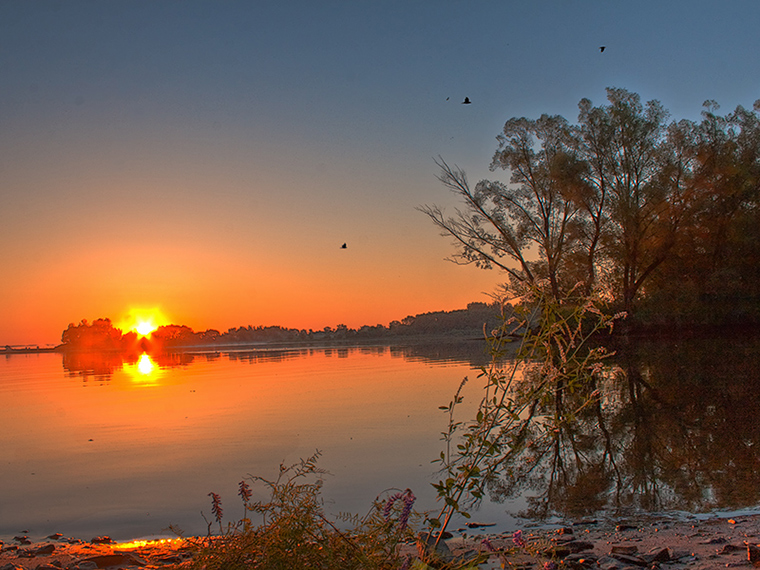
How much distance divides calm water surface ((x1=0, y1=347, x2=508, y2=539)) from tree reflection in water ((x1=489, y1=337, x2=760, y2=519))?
3.28 ft

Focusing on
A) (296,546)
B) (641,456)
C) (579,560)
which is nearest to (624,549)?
(579,560)

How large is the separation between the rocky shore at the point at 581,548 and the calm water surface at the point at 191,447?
0.38 metres

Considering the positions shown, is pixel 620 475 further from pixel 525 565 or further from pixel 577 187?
pixel 577 187

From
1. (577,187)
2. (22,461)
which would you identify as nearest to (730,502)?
(22,461)

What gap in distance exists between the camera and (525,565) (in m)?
2.92

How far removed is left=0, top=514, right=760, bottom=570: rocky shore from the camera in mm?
2928

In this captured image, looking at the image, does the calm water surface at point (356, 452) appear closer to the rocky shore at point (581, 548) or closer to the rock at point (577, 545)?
the rocky shore at point (581, 548)

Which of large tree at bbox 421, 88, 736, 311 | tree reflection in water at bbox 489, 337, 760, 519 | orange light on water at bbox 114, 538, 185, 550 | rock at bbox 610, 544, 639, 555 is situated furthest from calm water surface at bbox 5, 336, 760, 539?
large tree at bbox 421, 88, 736, 311

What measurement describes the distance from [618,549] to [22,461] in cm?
633

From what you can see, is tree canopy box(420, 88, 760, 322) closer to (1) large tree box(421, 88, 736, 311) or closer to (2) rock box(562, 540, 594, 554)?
(1) large tree box(421, 88, 736, 311)

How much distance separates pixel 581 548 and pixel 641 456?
2425 millimetres

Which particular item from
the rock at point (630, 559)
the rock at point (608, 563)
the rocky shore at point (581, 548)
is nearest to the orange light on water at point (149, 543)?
the rocky shore at point (581, 548)

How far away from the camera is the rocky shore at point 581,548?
2.93 m

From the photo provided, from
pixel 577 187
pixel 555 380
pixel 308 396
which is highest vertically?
pixel 577 187
